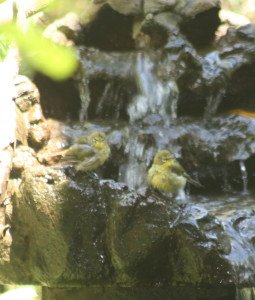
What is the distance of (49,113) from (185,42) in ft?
7.10

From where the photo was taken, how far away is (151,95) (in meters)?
7.18

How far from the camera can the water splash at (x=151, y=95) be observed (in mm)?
6941

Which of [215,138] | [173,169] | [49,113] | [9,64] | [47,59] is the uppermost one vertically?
[47,59]

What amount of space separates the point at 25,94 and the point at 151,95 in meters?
1.77

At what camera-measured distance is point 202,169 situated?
6.07 metres

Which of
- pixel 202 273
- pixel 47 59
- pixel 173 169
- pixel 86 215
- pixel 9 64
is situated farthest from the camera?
pixel 9 64

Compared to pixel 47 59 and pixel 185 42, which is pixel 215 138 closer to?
pixel 185 42

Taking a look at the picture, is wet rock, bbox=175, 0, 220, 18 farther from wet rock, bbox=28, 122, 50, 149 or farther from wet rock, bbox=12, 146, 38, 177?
wet rock, bbox=12, 146, 38, 177

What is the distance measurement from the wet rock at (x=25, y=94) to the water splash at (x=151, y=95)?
4.74 feet

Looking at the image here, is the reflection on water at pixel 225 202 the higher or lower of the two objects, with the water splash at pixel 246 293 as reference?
lower

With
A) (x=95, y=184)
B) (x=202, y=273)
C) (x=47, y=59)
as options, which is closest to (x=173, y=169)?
(x=95, y=184)

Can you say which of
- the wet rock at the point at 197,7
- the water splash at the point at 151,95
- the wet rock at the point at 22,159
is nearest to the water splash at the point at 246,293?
the wet rock at the point at 22,159

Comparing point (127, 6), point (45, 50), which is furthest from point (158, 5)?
point (45, 50)

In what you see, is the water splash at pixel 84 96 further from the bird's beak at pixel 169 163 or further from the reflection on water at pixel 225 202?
the bird's beak at pixel 169 163
